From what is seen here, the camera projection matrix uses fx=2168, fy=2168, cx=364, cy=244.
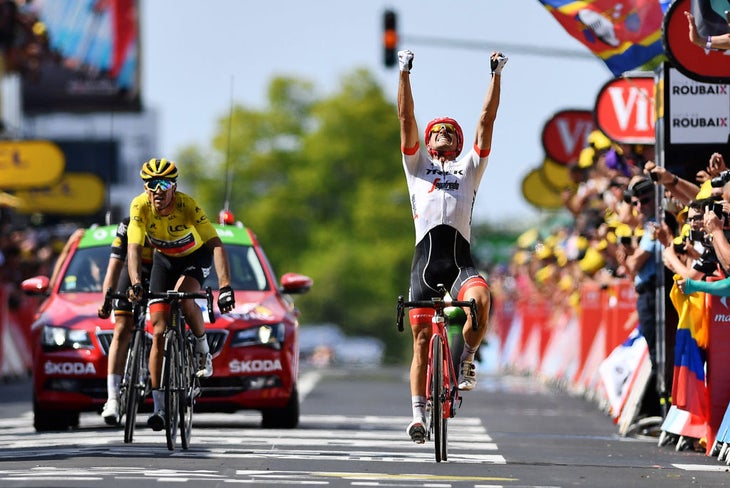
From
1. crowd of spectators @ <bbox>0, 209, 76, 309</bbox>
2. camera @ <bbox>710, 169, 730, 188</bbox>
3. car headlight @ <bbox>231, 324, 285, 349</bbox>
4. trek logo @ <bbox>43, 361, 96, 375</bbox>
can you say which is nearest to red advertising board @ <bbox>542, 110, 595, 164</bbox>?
crowd of spectators @ <bbox>0, 209, 76, 309</bbox>

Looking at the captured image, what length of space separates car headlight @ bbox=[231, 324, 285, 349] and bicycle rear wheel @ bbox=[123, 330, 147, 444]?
7.34ft

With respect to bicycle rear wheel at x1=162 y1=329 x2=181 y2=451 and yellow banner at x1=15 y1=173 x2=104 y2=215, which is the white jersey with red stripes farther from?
yellow banner at x1=15 y1=173 x2=104 y2=215

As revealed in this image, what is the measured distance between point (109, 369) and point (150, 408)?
1.03 meters

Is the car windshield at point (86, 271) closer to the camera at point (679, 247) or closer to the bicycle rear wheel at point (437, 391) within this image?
the camera at point (679, 247)

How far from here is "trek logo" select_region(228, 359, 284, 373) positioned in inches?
698

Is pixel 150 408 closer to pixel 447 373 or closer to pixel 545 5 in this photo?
pixel 447 373

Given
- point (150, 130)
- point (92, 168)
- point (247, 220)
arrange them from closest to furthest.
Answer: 1. point (247, 220)
2. point (92, 168)
3. point (150, 130)

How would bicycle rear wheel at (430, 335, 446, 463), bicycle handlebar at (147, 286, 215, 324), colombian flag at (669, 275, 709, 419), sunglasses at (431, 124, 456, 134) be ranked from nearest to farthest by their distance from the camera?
bicycle rear wheel at (430, 335, 446, 463) < sunglasses at (431, 124, 456, 134) < bicycle handlebar at (147, 286, 215, 324) < colombian flag at (669, 275, 709, 419)

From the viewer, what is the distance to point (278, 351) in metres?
18.0

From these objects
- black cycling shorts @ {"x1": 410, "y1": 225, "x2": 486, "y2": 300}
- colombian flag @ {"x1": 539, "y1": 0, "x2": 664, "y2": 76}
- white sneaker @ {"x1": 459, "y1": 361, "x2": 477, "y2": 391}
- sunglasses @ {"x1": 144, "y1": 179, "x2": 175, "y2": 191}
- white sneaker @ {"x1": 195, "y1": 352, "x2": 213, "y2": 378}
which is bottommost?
white sneaker @ {"x1": 195, "y1": 352, "x2": 213, "y2": 378}

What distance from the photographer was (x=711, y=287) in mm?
14820

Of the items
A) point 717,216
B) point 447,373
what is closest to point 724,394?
point 717,216

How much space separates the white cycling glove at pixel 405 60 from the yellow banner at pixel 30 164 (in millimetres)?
26914

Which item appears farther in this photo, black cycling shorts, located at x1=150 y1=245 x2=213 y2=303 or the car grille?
the car grille
